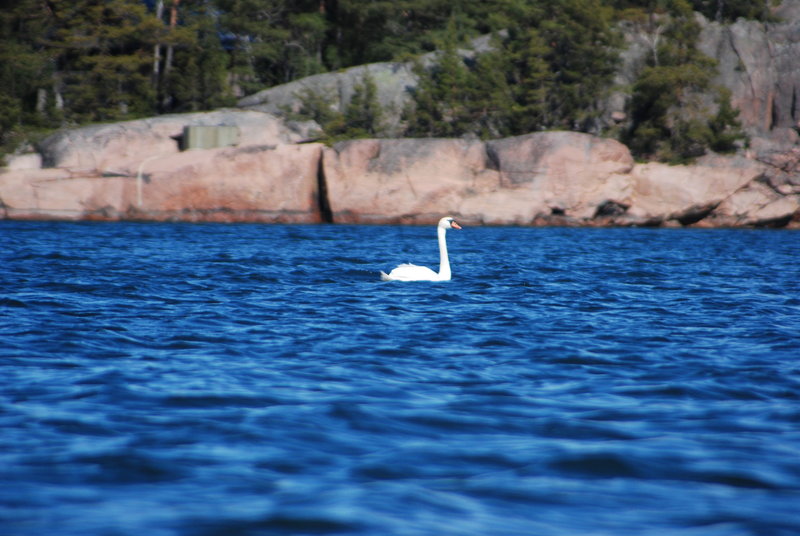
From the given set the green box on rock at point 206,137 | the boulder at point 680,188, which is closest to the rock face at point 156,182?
the green box on rock at point 206,137

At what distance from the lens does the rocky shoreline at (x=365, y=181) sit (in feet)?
96.9

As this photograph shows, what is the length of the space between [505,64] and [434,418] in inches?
1378

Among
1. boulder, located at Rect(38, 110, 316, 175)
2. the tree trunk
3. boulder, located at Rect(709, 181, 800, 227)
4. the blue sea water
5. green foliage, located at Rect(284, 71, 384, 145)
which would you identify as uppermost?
the tree trunk

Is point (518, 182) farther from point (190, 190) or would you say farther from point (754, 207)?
point (190, 190)

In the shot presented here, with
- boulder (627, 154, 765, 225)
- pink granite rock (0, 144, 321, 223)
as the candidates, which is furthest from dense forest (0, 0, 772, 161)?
pink granite rock (0, 144, 321, 223)

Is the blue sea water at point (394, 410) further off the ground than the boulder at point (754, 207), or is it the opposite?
the boulder at point (754, 207)

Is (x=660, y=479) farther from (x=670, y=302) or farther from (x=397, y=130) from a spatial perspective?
(x=397, y=130)

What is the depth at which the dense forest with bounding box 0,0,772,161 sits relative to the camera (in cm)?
3716

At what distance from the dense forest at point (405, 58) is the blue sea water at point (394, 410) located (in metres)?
25.4

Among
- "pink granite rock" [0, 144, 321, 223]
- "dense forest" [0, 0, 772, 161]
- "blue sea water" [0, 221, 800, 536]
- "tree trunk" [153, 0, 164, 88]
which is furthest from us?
"tree trunk" [153, 0, 164, 88]

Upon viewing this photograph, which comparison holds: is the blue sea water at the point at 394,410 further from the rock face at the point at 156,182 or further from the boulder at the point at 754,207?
the boulder at the point at 754,207

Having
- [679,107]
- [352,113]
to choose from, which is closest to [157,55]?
[352,113]

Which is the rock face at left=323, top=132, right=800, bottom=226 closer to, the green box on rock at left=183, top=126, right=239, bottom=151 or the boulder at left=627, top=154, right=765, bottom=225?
the boulder at left=627, top=154, right=765, bottom=225

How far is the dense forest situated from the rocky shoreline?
4.61 meters
